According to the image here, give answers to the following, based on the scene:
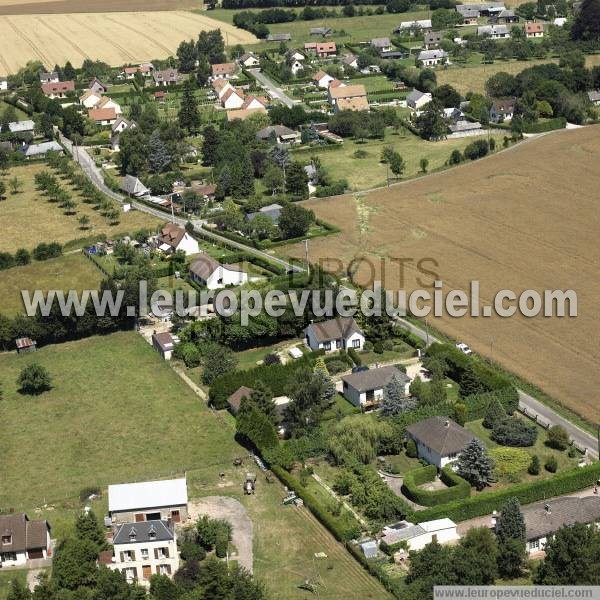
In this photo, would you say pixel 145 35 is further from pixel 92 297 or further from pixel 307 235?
pixel 92 297

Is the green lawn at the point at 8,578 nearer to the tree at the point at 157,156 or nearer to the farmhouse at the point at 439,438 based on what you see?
the farmhouse at the point at 439,438

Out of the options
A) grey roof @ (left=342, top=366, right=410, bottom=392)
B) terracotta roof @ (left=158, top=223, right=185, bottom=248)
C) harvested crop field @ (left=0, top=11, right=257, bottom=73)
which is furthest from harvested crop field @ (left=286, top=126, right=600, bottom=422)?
harvested crop field @ (left=0, top=11, right=257, bottom=73)

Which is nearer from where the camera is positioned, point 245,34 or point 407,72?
point 407,72

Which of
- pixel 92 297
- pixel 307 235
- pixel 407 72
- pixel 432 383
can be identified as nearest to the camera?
pixel 432 383

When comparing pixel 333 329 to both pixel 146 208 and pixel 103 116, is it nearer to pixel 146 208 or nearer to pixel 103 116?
pixel 146 208

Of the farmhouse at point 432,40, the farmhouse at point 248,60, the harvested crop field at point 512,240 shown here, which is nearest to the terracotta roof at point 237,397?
the harvested crop field at point 512,240

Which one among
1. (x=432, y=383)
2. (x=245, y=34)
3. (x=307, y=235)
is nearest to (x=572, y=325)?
(x=432, y=383)

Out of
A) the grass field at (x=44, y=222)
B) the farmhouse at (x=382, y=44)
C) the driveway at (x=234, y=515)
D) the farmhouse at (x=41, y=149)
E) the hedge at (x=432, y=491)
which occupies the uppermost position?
the farmhouse at (x=382, y=44)
